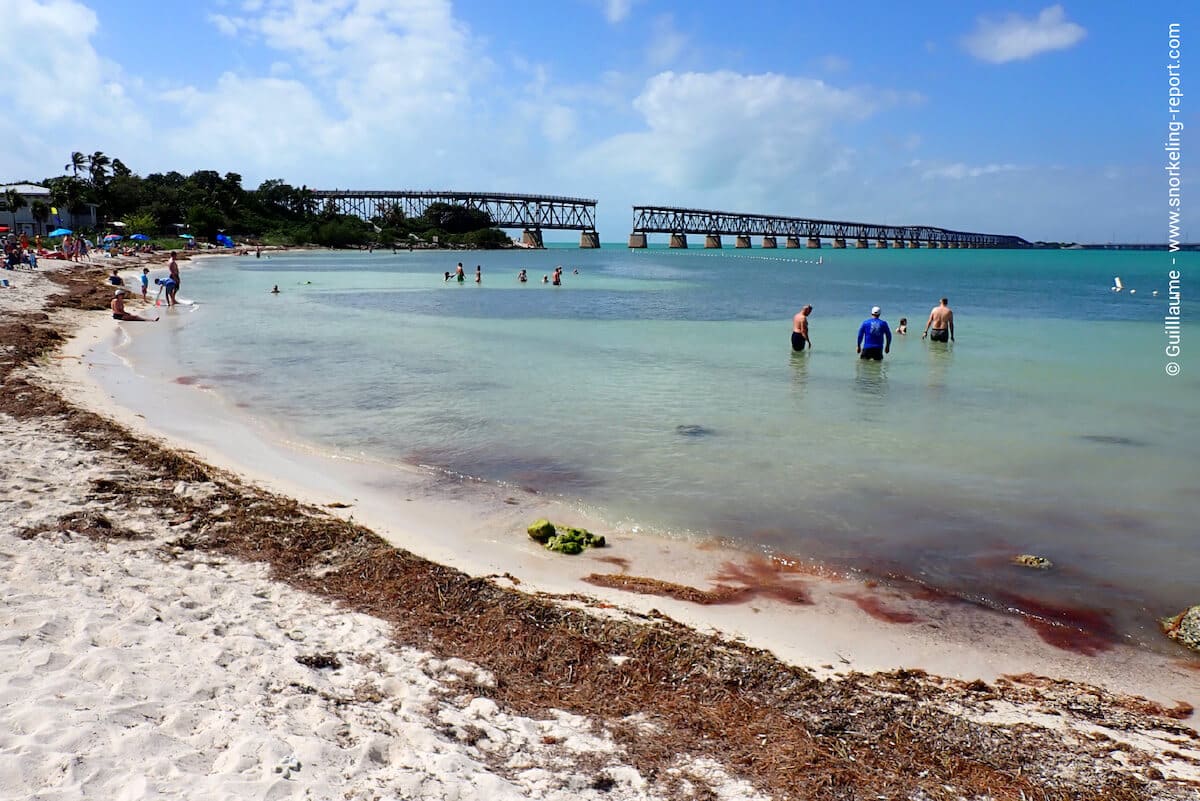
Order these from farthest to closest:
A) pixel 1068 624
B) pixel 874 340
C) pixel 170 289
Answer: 1. pixel 170 289
2. pixel 874 340
3. pixel 1068 624

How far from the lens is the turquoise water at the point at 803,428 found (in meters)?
8.38

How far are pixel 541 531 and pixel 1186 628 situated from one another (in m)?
5.82

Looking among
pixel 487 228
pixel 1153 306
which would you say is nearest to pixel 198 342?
pixel 1153 306

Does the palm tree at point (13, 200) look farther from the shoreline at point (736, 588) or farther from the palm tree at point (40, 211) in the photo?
the shoreline at point (736, 588)

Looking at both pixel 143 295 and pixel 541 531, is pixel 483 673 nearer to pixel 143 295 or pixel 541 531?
pixel 541 531

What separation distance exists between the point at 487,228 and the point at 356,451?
16072 centimetres

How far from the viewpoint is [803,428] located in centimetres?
1362

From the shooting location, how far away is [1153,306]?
48.7 metres

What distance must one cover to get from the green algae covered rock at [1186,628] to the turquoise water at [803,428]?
244mm

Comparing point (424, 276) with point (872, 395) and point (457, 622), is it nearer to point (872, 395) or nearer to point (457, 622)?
point (872, 395)

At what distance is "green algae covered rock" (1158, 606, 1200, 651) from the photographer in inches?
244

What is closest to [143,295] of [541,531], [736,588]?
[541,531]

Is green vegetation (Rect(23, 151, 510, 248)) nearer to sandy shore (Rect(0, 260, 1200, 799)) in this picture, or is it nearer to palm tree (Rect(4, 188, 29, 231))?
palm tree (Rect(4, 188, 29, 231))

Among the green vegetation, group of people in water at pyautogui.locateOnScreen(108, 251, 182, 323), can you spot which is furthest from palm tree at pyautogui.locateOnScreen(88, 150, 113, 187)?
group of people in water at pyautogui.locateOnScreen(108, 251, 182, 323)
